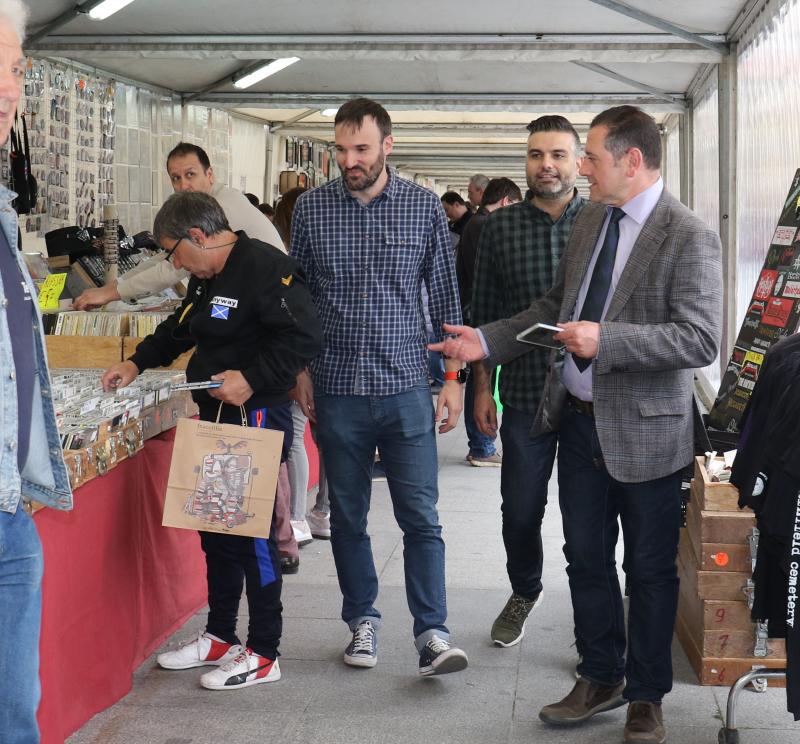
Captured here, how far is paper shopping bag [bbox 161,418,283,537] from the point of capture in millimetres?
3428

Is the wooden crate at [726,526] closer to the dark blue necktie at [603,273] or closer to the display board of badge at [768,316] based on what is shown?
the dark blue necktie at [603,273]

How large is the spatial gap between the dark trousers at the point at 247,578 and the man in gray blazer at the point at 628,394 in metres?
0.77

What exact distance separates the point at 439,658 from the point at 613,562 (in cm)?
64

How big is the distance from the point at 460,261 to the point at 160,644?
4.29 m

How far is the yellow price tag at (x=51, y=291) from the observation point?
5.09 metres

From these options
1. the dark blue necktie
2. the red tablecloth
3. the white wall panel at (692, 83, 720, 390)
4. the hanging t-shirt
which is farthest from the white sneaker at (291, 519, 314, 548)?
the white wall panel at (692, 83, 720, 390)

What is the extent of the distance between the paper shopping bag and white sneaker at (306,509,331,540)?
1.98m

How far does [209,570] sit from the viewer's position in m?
3.68

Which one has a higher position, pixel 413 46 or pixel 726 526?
pixel 413 46

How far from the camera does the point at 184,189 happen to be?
4.95 metres

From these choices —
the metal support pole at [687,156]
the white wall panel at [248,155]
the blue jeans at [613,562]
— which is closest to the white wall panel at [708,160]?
the metal support pole at [687,156]

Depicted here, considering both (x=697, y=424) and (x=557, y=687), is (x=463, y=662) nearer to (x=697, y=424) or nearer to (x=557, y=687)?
(x=557, y=687)

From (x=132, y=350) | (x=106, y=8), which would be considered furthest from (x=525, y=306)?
(x=106, y=8)

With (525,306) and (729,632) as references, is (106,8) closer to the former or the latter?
(525,306)
